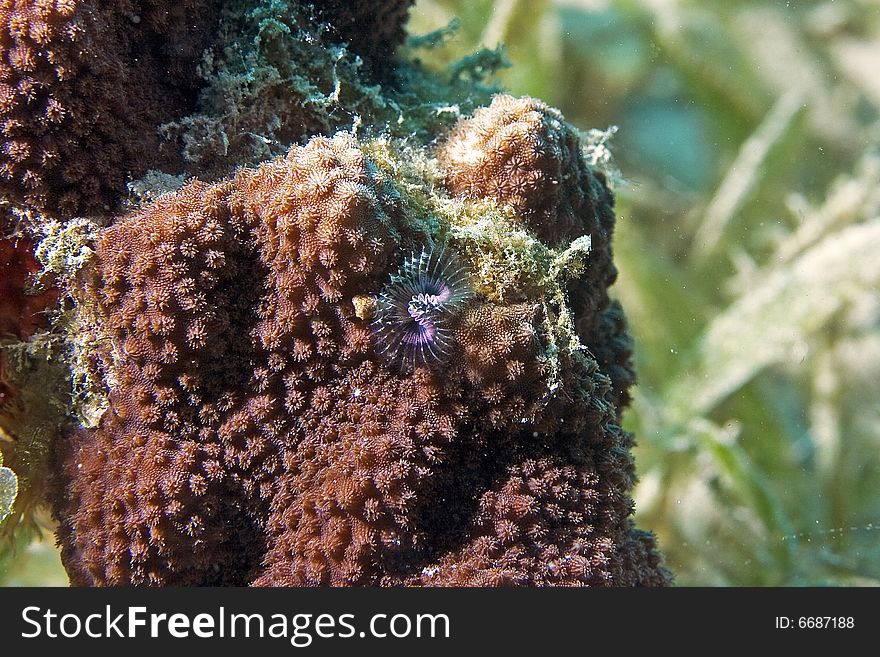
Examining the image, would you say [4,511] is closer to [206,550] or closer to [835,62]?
[206,550]

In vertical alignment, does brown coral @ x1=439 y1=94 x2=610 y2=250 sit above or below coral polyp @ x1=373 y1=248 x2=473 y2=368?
above

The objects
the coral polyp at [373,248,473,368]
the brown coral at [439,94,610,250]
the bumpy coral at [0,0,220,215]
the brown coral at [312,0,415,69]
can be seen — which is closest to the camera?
the bumpy coral at [0,0,220,215]

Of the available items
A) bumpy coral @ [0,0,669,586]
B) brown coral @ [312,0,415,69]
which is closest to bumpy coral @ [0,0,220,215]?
bumpy coral @ [0,0,669,586]

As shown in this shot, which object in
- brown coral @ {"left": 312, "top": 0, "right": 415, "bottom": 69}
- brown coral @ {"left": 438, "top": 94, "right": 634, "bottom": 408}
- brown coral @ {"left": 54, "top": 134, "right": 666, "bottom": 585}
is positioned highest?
brown coral @ {"left": 312, "top": 0, "right": 415, "bottom": 69}

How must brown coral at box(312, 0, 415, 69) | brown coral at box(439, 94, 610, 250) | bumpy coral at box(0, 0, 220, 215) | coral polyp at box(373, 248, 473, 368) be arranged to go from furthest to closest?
brown coral at box(312, 0, 415, 69) → brown coral at box(439, 94, 610, 250) → coral polyp at box(373, 248, 473, 368) → bumpy coral at box(0, 0, 220, 215)

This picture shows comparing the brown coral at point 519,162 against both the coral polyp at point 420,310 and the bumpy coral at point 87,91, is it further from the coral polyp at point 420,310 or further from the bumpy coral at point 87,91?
the bumpy coral at point 87,91

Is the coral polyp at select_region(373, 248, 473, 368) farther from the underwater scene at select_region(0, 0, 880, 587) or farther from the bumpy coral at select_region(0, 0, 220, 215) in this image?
the bumpy coral at select_region(0, 0, 220, 215)

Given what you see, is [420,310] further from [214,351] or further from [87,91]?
[87,91]

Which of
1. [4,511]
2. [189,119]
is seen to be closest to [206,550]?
[4,511]

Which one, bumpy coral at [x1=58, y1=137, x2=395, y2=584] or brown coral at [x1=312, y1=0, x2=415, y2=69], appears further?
brown coral at [x1=312, y1=0, x2=415, y2=69]
